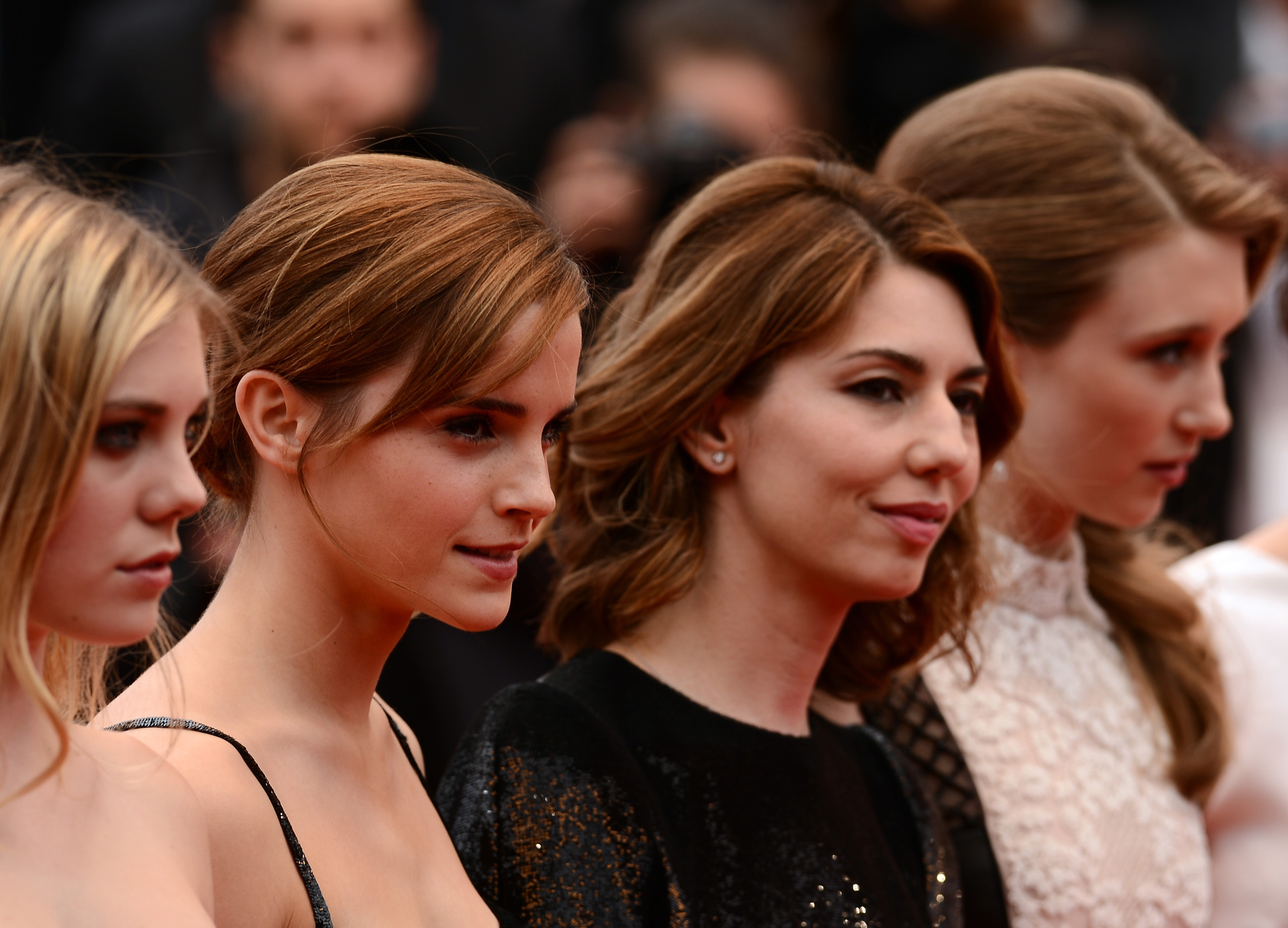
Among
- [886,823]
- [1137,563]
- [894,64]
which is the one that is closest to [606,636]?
[886,823]

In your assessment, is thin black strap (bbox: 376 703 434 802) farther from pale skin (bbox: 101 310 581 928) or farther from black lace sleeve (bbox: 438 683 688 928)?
pale skin (bbox: 101 310 581 928)

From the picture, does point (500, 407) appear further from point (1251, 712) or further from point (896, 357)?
point (1251, 712)

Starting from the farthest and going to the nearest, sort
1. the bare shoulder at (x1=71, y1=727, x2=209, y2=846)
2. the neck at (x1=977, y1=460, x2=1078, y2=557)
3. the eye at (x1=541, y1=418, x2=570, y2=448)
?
the neck at (x1=977, y1=460, x2=1078, y2=557)
the eye at (x1=541, y1=418, x2=570, y2=448)
the bare shoulder at (x1=71, y1=727, x2=209, y2=846)

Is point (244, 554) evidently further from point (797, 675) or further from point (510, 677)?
point (510, 677)

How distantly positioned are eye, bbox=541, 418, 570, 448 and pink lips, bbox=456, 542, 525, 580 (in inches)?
5.7

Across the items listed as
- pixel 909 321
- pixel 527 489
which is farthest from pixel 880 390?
pixel 527 489

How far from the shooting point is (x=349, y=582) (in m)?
1.87

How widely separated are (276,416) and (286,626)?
0.24 metres

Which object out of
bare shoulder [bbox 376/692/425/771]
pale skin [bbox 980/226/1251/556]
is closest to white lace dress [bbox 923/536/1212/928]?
pale skin [bbox 980/226/1251/556]

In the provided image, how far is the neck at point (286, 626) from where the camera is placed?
1.83 metres

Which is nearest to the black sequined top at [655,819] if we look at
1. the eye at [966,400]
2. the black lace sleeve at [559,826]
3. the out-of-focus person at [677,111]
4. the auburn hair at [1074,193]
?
the black lace sleeve at [559,826]

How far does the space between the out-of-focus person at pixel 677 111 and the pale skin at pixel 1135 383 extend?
1497 mm

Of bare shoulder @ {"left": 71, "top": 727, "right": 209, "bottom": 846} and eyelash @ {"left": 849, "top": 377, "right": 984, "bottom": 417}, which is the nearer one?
bare shoulder @ {"left": 71, "top": 727, "right": 209, "bottom": 846}

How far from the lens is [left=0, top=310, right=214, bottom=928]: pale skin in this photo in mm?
1380
